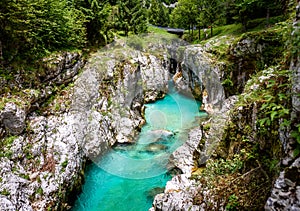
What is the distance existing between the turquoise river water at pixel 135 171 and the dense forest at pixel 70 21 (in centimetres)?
719

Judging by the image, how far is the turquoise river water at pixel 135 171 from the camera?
10.9m

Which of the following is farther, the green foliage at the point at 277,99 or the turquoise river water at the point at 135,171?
the turquoise river water at the point at 135,171

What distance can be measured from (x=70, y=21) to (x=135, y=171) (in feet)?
32.5

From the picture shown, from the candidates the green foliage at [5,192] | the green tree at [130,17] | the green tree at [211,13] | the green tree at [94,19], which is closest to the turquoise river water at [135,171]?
the green foliage at [5,192]

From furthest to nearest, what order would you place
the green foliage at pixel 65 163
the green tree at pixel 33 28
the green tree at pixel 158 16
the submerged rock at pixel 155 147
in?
the green tree at pixel 158 16
the submerged rock at pixel 155 147
the green foliage at pixel 65 163
the green tree at pixel 33 28

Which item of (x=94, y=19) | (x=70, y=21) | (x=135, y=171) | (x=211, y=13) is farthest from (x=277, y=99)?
(x=211, y=13)

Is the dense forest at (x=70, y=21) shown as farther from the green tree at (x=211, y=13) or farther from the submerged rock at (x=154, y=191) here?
the submerged rock at (x=154, y=191)

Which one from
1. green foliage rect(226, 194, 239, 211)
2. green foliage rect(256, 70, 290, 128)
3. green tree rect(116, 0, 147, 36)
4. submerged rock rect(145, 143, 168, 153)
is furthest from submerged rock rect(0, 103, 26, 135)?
green tree rect(116, 0, 147, 36)

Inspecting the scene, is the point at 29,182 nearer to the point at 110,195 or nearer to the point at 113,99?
the point at 110,195

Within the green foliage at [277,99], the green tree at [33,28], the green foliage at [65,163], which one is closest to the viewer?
the green foliage at [277,99]

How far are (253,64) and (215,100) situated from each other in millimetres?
4594

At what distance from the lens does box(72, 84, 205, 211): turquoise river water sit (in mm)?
10917

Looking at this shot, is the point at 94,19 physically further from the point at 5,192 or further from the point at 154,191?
the point at 5,192

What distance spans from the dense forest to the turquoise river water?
23.6 ft
